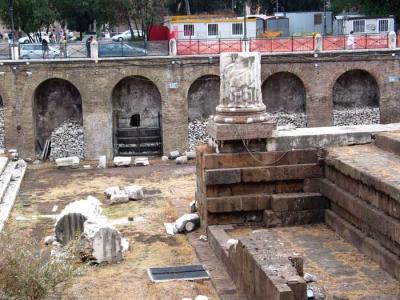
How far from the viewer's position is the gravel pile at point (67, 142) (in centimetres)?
2831

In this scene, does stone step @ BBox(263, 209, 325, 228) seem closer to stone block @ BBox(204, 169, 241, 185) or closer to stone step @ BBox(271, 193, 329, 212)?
stone step @ BBox(271, 193, 329, 212)

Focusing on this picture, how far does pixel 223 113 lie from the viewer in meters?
15.5

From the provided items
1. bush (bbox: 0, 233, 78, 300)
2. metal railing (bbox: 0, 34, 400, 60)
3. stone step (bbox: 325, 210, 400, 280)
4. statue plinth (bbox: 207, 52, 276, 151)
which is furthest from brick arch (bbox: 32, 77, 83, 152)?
bush (bbox: 0, 233, 78, 300)

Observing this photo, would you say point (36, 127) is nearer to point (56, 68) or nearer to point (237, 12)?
point (56, 68)

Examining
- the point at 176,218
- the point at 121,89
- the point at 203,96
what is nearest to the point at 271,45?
the point at 203,96

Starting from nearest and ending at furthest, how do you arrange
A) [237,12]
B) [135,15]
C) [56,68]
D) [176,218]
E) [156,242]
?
1. [156,242]
2. [176,218]
3. [56,68]
4. [135,15]
5. [237,12]

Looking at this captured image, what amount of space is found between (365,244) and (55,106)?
1861cm

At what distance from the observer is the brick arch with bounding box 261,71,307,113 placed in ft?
96.8

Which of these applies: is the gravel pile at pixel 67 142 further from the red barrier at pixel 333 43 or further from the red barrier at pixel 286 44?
the red barrier at pixel 333 43

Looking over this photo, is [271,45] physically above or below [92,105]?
above

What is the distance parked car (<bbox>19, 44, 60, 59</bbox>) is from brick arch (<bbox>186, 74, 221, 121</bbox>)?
17.1 ft

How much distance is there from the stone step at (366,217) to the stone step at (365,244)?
0.29 feet

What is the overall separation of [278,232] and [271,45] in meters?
15.1

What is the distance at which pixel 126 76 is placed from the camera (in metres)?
27.9
